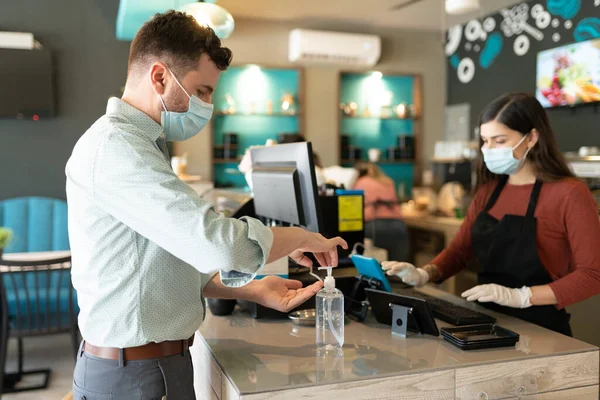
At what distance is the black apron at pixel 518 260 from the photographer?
2.12 meters

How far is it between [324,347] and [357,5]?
5.08 meters

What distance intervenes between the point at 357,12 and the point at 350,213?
4494mm

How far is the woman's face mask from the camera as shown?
2.25 m

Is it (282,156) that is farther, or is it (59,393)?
(59,393)

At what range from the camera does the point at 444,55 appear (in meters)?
7.31

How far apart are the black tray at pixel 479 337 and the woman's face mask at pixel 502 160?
79cm

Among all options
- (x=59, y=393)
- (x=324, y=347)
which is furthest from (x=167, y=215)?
(x=59, y=393)

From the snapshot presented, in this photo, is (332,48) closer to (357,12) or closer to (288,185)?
(357,12)

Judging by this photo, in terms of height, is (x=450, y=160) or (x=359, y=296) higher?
(x=450, y=160)

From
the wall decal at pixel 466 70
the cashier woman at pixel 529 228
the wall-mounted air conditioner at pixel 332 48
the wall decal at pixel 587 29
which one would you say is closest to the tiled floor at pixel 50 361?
the cashier woman at pixel 529 228

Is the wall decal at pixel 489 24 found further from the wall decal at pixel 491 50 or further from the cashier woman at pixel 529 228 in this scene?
the cashier woman at pixel 529 228

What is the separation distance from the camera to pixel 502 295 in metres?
1.92

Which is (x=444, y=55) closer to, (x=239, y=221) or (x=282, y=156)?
(x=282, y=156)

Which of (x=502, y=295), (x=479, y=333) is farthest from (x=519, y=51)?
(x=479, y=333)
